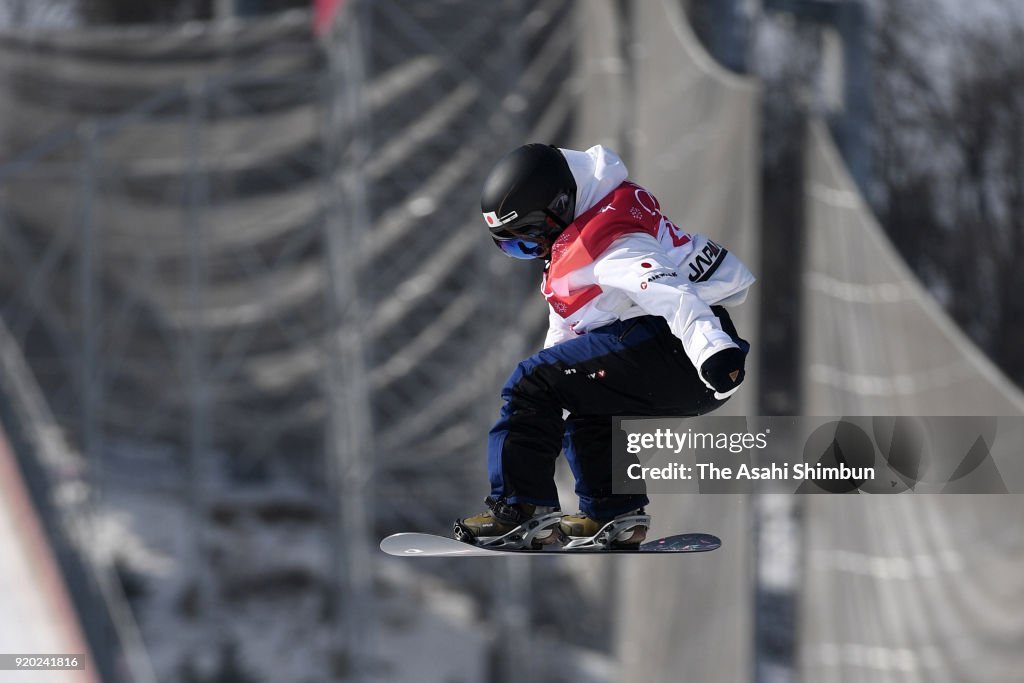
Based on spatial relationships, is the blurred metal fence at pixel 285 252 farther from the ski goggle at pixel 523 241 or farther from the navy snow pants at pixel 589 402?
the ski goggle at pixel 523 241

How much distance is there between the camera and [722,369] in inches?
122

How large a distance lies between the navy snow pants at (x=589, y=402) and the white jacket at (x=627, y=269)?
2.7 inches

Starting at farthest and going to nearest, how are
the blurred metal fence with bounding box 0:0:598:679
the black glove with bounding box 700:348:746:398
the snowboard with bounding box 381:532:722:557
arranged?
1. the blurred metal fence with bounding box 0:0:598:679
2. the snowboard with bounding box 381:532:722:557
3. the black glove with bounding box 700:348:746:398

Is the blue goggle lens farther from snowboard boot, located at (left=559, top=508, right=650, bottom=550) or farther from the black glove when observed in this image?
snowboard boot, located at (left=559, top=508, right=650, bottom=550)

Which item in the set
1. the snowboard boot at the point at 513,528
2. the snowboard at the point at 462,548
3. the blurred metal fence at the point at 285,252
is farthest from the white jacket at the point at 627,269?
the blurred metal fence at the point at 285,252

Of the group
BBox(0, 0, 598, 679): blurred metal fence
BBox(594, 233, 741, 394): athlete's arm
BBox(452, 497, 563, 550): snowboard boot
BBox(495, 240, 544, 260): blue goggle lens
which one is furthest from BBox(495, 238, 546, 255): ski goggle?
BBox(0, 0, 598, 679): blurred metal fence

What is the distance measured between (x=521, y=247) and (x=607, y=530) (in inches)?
34.5

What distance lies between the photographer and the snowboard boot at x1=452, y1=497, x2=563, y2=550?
3676 mm

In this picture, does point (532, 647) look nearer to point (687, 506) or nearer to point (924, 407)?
point (687, 506)

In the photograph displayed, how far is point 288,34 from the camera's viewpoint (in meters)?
18.8

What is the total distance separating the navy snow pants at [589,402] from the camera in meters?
3.45

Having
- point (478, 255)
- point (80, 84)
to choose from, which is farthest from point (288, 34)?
point (478, 255)

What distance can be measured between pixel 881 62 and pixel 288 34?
1007 cm

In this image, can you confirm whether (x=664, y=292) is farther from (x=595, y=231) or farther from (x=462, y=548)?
(x=462, y=548)
